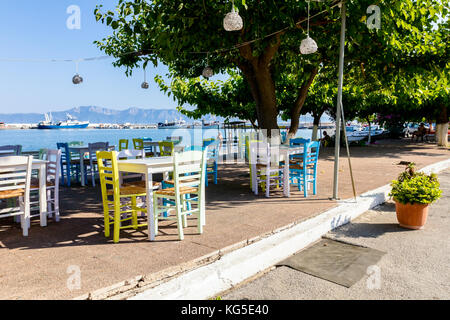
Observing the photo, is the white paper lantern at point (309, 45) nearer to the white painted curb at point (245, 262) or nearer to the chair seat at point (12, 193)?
the white painted curb at point (245, 262)

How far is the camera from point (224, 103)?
1430 centimetres

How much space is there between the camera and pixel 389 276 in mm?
3338

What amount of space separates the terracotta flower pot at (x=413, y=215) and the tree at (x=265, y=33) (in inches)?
125

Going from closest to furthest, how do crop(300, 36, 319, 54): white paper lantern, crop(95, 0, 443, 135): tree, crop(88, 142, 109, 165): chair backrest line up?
crop(300, 36, 319, 54): white paper lantern, crop(95, 0, 443, 135): tree, crop(88, 142, 109, 165): chair backrest

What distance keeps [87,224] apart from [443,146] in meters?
22.4

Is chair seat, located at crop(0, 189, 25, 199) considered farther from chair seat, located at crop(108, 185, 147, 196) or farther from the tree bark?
the tree bark

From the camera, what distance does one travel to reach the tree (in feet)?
20.6

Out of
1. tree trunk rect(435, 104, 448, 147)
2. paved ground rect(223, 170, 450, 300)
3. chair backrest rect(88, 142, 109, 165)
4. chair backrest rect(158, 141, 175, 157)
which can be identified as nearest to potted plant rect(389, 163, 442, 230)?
paved ground rect(223, 170, 450, 300)

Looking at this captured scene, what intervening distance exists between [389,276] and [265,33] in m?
5.35

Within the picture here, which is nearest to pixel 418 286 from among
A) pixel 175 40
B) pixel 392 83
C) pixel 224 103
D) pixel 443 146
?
pixel 175 40

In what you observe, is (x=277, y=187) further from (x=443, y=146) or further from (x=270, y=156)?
(x=443, y=146)

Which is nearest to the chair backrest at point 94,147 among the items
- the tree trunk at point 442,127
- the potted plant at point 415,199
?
the potted plant at point 415,199

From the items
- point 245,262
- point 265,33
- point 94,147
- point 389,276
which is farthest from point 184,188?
point 94,147

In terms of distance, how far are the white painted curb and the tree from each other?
355cm
